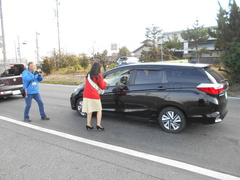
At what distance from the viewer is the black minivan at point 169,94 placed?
4.30 meters

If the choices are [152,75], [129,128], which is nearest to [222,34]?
[152,75]

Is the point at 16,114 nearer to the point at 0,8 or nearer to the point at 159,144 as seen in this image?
the point at 159,144

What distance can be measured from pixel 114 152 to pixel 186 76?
Result: 2.24 meters

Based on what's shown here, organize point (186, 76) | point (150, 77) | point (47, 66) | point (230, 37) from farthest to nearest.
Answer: point (47, 66)
point (230, 37)
point (150, 77)
point (186, 76)

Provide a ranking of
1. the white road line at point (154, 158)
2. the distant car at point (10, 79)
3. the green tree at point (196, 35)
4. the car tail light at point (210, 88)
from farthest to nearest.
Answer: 1. the green tree at point (196, 35)
2. the distant car at point (10, 79)
3. the car tail light at point (210, 88)
4. the white road line at point (154, 158)

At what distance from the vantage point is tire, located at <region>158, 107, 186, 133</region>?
4.55 m

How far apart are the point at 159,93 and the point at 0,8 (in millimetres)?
27251

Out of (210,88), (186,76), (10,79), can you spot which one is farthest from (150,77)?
(10,79)

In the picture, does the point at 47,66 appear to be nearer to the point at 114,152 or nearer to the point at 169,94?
the point at 169,94

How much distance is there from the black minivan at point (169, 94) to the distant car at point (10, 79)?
534cm

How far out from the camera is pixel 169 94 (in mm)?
4582

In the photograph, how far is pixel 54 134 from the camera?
481cm

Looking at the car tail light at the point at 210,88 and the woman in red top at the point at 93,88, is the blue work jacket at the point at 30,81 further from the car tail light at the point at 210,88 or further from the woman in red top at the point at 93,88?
the car tail light at the point at 210,88

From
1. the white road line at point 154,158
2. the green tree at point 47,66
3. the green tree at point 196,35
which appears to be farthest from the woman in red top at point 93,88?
the green tree at point 196,35
